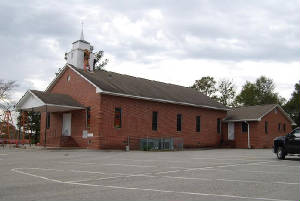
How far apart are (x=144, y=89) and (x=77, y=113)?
6441 mm

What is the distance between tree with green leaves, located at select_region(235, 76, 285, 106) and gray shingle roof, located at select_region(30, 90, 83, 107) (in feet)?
172

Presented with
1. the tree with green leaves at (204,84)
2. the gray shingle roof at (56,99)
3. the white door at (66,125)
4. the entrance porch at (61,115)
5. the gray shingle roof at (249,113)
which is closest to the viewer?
the gray shingle roof at (56,99)

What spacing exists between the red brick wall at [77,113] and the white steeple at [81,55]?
4.06 feet

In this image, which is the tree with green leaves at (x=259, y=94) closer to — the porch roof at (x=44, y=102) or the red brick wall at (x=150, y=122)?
the red brick wall at (x=150, y=122)

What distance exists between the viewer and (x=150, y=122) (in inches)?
1199

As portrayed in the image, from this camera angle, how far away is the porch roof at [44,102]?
25.4 metres

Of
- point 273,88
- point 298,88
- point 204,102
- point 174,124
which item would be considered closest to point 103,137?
point 174,124

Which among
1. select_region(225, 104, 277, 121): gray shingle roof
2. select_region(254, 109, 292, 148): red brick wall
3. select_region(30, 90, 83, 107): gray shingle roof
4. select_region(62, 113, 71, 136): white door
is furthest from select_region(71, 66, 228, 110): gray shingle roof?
select_region(254, 109, 292, 148): red brick wall

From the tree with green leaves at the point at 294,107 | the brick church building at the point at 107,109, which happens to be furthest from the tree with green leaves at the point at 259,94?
the brick church building at the point at 107,109

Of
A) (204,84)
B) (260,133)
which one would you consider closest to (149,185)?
(260,133)

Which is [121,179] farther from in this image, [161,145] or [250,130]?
[250,130]

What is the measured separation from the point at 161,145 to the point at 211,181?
18.9 metres

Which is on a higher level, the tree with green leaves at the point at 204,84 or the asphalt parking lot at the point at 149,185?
the tree with green leaves at the point at 204,84

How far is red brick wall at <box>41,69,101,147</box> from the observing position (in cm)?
2686
